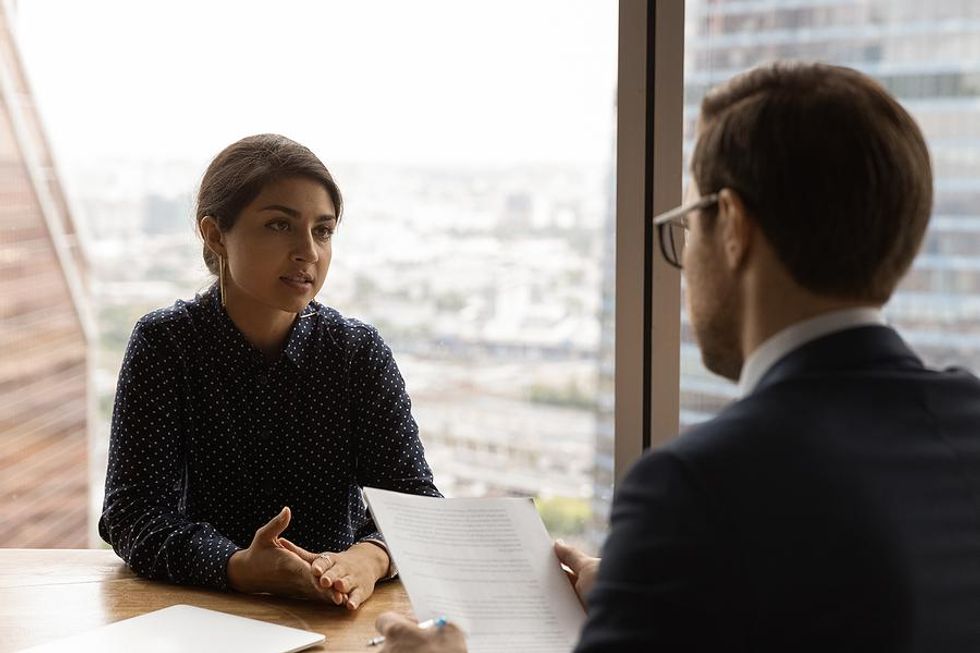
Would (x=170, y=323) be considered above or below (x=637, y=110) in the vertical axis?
below

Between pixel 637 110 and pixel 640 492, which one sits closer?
pixel 640 492

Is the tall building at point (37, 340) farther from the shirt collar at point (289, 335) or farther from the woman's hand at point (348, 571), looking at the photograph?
the woman's hand at point (348, 571)

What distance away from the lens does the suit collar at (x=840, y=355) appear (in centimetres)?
100

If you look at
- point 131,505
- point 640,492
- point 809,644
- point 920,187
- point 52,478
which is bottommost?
point 52,478

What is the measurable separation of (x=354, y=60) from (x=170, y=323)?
2.63 feet

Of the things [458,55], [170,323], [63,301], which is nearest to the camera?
[170,323]

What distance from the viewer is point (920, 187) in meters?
1.03

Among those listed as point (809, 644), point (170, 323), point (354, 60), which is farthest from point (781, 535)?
point (354, 60)

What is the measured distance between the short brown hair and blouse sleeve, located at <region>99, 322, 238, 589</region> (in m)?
0.99

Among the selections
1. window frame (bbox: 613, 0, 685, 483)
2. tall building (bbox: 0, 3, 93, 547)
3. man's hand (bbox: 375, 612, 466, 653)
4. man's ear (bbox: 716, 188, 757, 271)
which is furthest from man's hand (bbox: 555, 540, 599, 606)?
tall building (bbox: 0, 3, 93, 547)

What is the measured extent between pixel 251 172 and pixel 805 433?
1.28 metres

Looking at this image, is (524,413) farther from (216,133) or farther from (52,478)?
(52,478)

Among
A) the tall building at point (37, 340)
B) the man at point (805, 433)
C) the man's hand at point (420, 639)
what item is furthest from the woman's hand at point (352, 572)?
the tall building at point (37, 340)

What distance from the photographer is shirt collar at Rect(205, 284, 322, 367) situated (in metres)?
1.99
